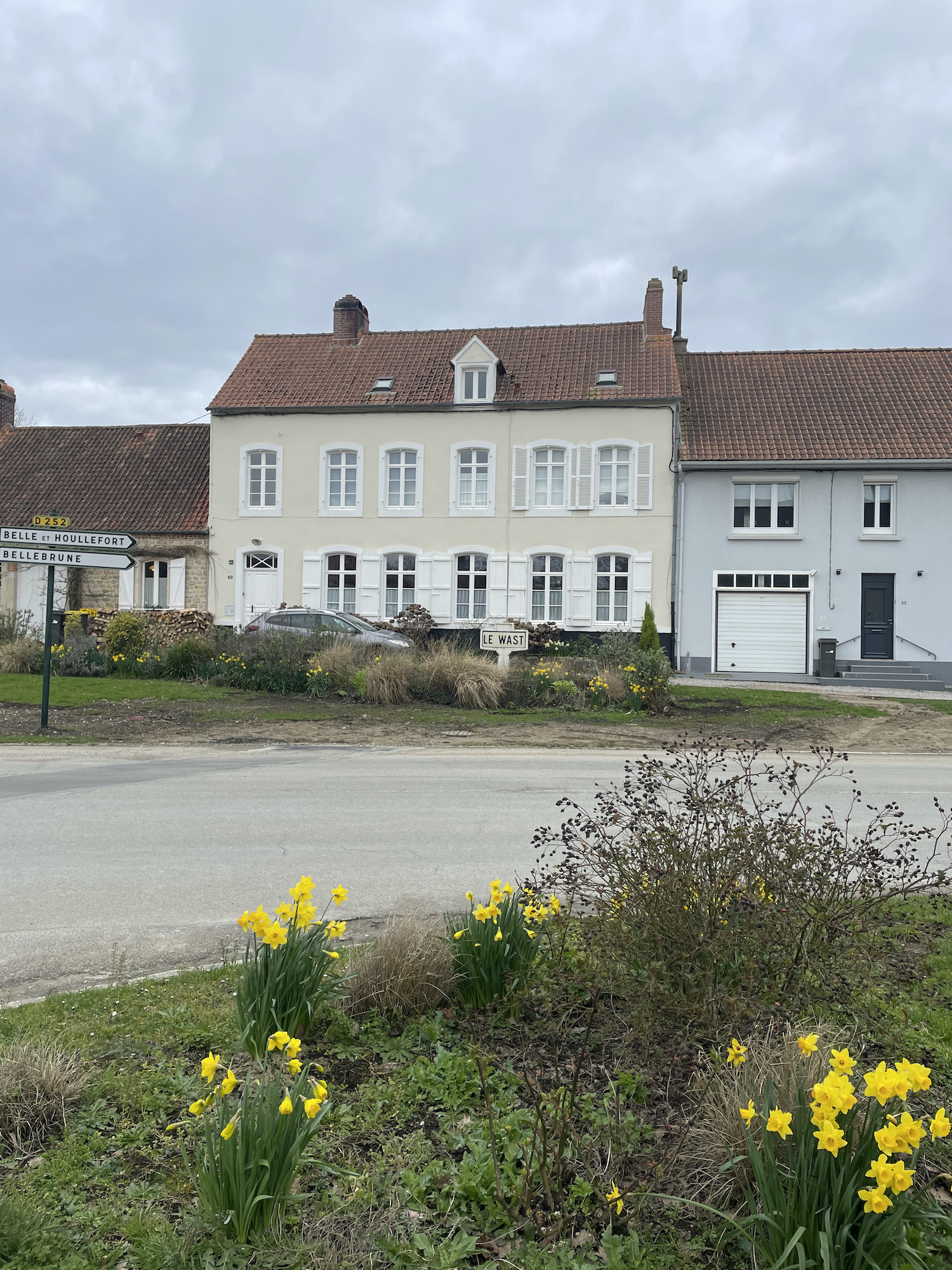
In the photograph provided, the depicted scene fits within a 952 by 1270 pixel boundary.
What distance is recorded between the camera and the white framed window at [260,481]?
28.8 meters

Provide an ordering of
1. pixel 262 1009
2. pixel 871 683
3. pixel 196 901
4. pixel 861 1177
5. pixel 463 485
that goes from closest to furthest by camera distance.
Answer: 1. pixel 861 1177
2. pixel 262 1009
3. pixel 196 901
4. pixel 871 683
5. pixel 463 485

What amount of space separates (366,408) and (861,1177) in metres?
27.5

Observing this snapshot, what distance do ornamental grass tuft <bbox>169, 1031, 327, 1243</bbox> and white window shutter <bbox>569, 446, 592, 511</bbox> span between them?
1000 inches

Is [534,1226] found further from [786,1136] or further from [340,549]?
[340,549]

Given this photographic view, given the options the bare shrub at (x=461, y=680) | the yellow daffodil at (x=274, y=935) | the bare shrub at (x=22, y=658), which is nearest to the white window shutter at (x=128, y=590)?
the bare shrub at (x=22, y=658)

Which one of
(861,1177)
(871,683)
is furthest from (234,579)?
(861,1177)

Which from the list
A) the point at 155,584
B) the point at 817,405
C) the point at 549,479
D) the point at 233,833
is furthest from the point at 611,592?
the point at 233,833

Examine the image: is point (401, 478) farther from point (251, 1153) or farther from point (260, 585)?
point (251, 1153)

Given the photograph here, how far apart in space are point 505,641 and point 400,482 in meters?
9.89

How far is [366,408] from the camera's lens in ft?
92.8

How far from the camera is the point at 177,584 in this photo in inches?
1139

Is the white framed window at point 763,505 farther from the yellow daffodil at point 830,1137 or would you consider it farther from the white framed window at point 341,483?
the yellow daffodil at point 830,1137

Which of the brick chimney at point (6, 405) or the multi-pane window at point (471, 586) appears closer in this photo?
the multi-pane window at point (471, 586)

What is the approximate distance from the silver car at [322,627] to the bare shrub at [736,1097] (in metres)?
17.0
